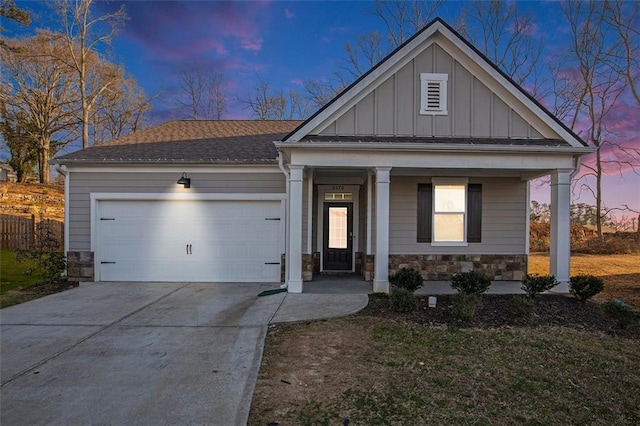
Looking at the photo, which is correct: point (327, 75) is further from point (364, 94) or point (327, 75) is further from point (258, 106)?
point (364, 94)

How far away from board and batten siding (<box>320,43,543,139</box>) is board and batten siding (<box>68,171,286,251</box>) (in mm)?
2782

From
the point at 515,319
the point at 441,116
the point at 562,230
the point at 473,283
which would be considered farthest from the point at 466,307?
the point at 441,116

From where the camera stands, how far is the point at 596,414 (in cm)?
303

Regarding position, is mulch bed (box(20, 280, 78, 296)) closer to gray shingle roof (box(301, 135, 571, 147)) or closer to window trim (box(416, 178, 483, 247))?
gray shingle roof (box(301, 135, 571, 147))

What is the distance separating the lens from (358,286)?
791cm

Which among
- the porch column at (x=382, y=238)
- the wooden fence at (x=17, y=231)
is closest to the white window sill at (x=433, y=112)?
the porch column at (x=382, y=238)

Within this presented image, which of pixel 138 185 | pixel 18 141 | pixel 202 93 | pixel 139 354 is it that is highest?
pixel 202 93

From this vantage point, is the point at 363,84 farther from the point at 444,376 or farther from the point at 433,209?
the point at 444,376

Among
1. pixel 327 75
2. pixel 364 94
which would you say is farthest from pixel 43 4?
pixel 364 94

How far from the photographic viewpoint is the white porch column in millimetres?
7391

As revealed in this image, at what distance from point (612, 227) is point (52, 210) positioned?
98.4 feet

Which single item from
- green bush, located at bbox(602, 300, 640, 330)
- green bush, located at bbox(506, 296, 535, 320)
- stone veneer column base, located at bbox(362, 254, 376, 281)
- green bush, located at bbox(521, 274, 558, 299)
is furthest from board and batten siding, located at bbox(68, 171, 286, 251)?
green bush, located at bbox(602, 300, 640, 330)

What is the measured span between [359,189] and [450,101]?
310 cm

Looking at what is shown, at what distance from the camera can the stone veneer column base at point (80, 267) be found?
8.58 metres
